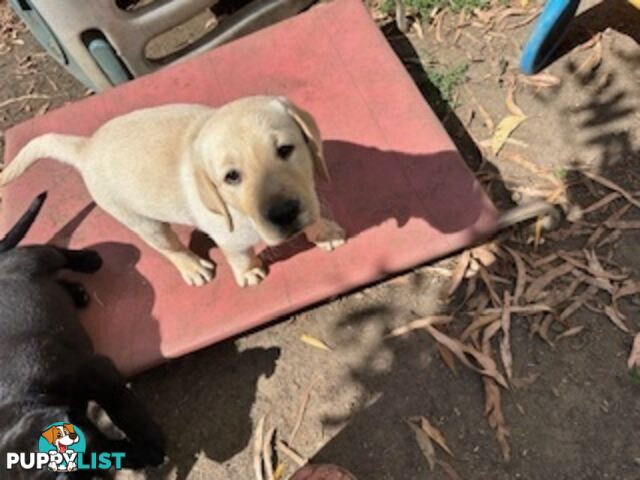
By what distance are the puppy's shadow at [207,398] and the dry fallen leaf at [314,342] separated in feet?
0.58

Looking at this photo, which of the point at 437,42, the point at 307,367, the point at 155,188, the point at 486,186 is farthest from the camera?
the point at 437,42

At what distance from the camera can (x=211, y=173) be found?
8.50 ft

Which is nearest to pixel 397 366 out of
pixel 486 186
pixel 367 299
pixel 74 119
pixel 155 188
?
pixel 367 299

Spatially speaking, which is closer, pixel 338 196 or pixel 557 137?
pixel 338 196

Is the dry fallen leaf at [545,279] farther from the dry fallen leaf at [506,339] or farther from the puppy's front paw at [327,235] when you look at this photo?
the puppy's front paw at [327,235]

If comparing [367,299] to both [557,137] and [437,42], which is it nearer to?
[557,137]

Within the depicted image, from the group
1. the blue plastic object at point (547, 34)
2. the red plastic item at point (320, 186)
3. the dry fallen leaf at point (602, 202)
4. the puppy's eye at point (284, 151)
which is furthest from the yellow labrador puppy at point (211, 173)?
the blue plastic object at point (547, 34)

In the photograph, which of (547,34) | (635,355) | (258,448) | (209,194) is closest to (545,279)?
(635,355)

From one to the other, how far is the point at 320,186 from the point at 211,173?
1.14m

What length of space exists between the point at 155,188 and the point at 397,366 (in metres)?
1.62

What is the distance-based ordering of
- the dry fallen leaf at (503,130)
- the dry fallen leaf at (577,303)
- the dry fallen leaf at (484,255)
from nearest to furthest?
the dry fallen leaf at (577,303) < the dry fallen leaf at (484,255) < the dry fallen leaf at (503,130)

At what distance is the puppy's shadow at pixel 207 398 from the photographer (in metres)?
3.46

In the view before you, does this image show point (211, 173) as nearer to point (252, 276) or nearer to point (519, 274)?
point (252, 276)

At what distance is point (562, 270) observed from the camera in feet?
11.5
